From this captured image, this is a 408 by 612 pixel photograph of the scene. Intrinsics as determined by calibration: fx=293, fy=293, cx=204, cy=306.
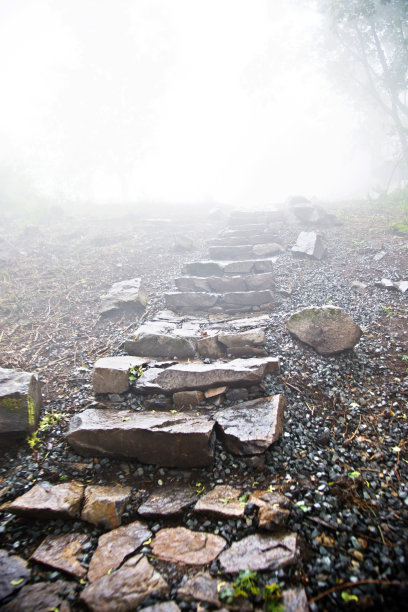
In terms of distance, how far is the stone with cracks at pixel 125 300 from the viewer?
867 cm

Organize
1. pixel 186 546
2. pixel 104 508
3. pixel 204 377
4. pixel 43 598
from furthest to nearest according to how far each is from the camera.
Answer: pixel 204 377, pixel 104 508, pixel 186 546, pixel 43 598

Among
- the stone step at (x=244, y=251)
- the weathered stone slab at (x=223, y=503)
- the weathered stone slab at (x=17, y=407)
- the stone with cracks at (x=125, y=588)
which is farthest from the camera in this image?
the stone step at (x=244, y=251)

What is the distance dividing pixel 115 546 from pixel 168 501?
0.68m

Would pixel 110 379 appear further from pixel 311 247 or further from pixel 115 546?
pixel 311 247

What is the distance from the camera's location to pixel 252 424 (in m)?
4.11

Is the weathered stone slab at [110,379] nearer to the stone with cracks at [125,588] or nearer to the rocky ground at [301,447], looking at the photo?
the rocky ground at [301,447]

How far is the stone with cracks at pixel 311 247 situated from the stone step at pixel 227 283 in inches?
113

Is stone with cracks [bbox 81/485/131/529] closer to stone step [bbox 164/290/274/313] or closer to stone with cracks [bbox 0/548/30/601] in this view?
stone with cracks [bbox 0/548/30/601]

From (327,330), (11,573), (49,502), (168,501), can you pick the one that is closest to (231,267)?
(327,330)

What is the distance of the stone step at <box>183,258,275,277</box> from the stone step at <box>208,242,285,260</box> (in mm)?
1817

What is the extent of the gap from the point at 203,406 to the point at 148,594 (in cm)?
240

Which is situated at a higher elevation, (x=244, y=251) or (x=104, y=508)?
(x=244, y=251)

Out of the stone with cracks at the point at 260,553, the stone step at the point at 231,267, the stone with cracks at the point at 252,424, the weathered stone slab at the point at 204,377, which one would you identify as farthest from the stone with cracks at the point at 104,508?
the stone step at the point at 231,267

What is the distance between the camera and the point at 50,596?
2617 millimetres
